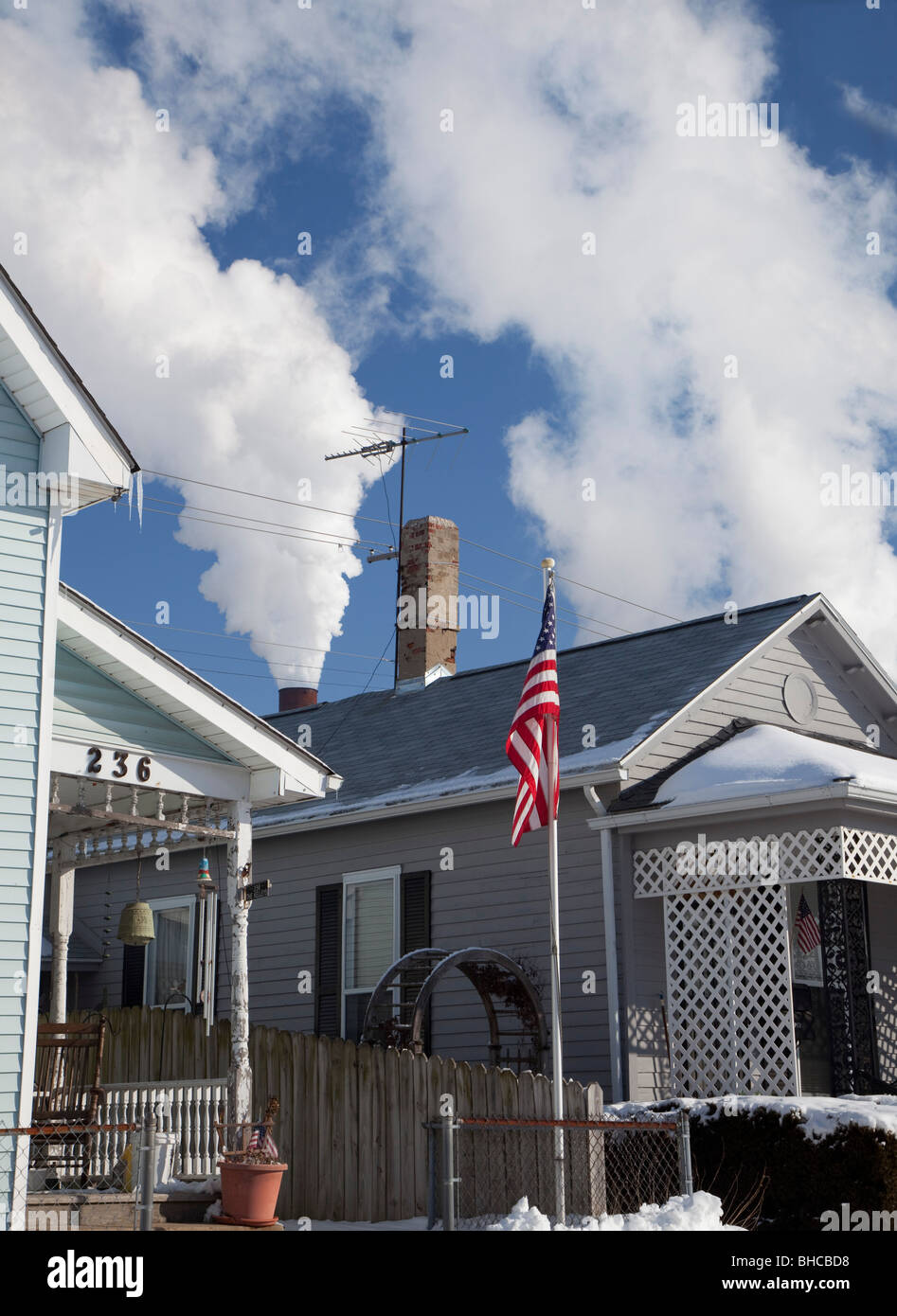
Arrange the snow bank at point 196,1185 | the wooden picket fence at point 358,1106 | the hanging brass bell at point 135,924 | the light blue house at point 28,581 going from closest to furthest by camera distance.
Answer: the light blue house at point 28,581 < the snow bank at point 196,1185 < the wooden picket fence at point 358,1106 < the hanging brass bell at point 135,924

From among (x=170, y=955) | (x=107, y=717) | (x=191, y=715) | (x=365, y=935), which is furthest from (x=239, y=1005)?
(x=170, y=955)

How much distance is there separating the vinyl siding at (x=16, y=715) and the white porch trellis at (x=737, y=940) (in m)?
7.01

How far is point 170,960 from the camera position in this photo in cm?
1973

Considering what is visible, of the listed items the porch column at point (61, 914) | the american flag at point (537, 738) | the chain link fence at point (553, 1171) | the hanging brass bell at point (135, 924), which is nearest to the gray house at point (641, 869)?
the chain link fence at point (553, 1171)

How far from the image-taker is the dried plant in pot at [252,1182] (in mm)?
10172

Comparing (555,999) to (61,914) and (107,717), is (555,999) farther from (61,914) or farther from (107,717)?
(61,914)

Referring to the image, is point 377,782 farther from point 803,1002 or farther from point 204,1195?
point 204,1195

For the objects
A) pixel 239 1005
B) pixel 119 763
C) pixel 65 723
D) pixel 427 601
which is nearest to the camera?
pixel 65 723

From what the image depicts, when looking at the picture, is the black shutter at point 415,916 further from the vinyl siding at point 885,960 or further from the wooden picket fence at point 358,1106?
the vinyl siding at point 885,960

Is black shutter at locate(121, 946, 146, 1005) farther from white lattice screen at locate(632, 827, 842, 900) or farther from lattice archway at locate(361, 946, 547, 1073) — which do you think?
white lattice screen at locate(632, 827, 842, 900)

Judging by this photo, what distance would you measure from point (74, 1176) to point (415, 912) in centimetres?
716

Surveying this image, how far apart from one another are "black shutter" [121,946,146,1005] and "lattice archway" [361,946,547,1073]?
5624 mm
